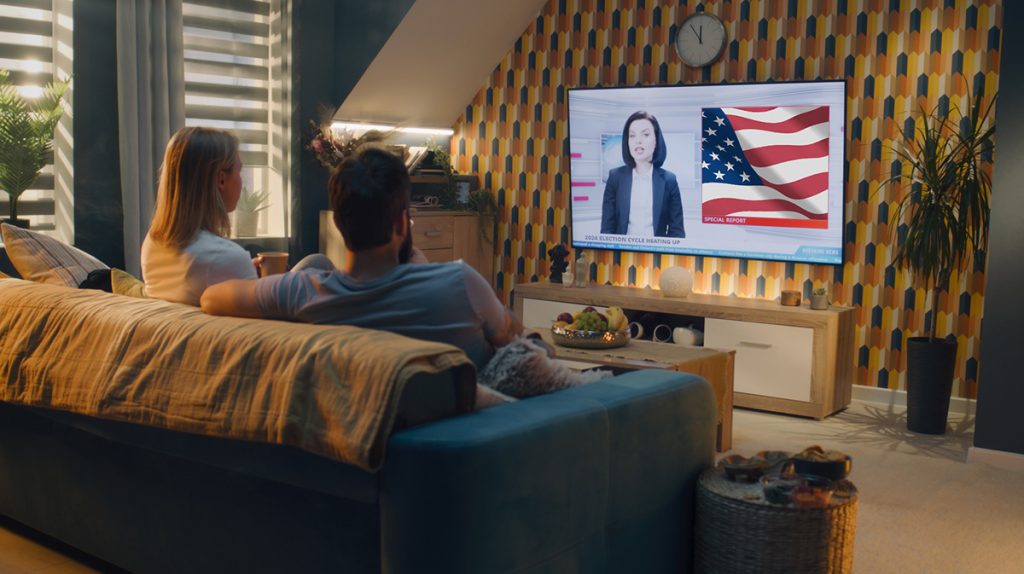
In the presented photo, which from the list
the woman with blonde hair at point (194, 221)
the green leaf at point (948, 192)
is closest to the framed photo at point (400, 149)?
the green leaf at point (948, 192)

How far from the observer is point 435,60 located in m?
6.82

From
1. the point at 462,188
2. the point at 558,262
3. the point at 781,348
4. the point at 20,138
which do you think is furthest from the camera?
the point at 462,188

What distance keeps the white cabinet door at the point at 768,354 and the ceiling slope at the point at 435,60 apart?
2.46 m

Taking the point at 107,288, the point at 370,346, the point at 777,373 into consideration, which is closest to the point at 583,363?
the point at 777,373

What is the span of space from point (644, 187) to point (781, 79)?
3.37 feet

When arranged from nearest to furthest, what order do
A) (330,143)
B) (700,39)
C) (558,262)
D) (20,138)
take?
(20,138)
(700,39)
(330,143)
(558,262)

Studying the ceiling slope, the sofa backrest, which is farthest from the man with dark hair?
the ceiling slope

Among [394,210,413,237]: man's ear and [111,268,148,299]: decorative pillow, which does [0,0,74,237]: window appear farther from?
[394,210,413,237]: man's ear

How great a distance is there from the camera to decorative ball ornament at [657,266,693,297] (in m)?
6.10

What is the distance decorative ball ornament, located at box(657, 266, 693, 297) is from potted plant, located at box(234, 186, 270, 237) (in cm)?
251

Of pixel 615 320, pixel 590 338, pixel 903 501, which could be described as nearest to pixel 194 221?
pixel 590 338

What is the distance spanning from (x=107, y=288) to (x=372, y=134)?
3582 mm

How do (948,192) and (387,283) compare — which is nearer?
(387,283)

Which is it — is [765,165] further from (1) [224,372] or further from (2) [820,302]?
(1) [224,372]
